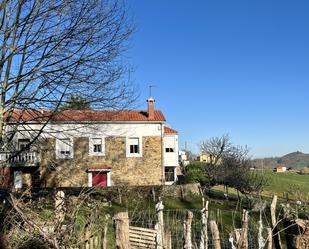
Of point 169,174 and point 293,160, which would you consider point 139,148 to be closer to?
point 169,174

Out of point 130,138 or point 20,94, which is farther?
point 130,138

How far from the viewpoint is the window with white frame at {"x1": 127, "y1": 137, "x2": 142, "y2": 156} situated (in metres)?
36.2

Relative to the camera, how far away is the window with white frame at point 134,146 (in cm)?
3622

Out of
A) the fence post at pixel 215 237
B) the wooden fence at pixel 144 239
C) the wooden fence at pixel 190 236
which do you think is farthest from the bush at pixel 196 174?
the fence post at pixel 215 237

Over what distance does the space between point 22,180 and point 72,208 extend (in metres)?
32.1

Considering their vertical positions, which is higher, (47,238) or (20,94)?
(20,94)

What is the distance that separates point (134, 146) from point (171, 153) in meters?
3.61

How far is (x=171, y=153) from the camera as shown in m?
38.0

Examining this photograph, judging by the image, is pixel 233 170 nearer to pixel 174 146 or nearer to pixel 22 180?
pixel 174 146

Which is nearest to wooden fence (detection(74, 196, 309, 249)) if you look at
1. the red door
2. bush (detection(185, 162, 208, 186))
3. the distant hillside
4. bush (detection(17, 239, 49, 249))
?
bush (detection(17, 239, 49, 249))

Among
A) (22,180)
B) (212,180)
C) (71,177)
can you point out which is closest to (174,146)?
(212,180)

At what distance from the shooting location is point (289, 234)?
4.93 m

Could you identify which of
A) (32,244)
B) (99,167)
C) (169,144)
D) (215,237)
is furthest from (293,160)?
(32,244)

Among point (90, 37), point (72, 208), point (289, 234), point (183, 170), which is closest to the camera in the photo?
point (289, 234)
